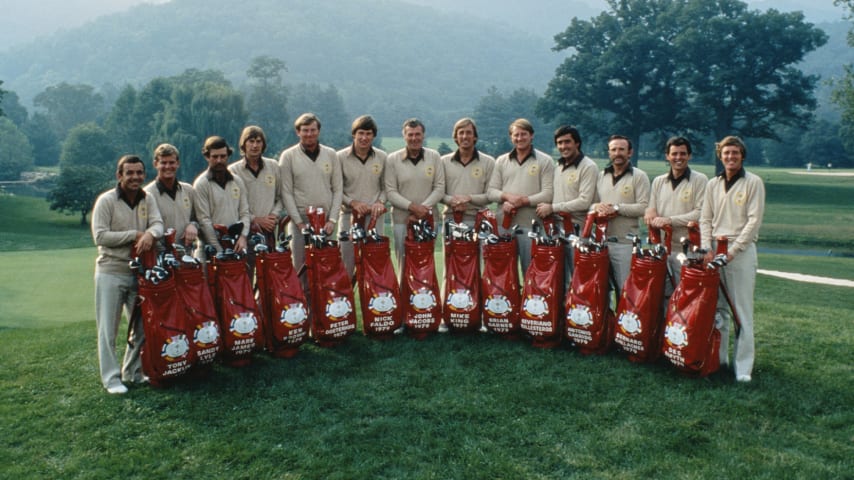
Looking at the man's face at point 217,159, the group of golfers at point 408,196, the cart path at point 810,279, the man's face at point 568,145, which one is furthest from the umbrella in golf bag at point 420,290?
the cart path at point 810,279

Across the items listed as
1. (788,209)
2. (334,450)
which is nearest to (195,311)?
(334,450)

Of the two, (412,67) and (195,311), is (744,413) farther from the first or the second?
(412,67)

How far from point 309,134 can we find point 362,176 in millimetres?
737

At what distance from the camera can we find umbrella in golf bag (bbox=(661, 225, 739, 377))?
5121mm

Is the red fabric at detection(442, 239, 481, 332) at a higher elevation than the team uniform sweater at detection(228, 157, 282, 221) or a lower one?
lower

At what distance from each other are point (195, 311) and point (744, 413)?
426cm

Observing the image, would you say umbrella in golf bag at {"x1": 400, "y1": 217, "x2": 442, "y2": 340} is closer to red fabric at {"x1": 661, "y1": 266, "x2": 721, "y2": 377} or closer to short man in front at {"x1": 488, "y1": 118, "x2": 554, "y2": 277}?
short man in front at {"x1": 488, "y1": 118, "x2": 554, "y2": 277}

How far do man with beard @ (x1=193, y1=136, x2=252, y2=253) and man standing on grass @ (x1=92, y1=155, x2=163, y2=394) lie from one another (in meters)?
0.54

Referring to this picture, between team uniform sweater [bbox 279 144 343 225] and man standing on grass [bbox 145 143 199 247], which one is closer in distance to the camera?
man standing on grass [bbox 145 143 199 247]

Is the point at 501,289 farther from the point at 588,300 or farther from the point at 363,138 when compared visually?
the point at 363,138

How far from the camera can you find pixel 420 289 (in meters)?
6.25

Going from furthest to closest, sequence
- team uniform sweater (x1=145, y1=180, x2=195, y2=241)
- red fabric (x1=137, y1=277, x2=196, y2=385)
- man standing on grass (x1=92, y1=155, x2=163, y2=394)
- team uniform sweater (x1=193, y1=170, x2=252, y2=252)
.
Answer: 1. team uniform sweater (x1=193, y1=170, x2=252, y2=252)
2. team uniform sweater (x1=145, y1=180, x2=195, y2=241)
3. man standing on grass (x1=92, y1=155, x2=163, y2=394)
4. red fabric (x1=137, y1=277, x2=196, y2=385)

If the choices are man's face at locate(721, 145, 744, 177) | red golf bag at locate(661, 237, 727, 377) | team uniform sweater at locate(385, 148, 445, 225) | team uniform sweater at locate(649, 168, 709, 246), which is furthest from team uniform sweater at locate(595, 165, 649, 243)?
team uniform sweater at locate(385, 148, 445, 225)

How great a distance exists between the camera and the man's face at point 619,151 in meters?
5.95
